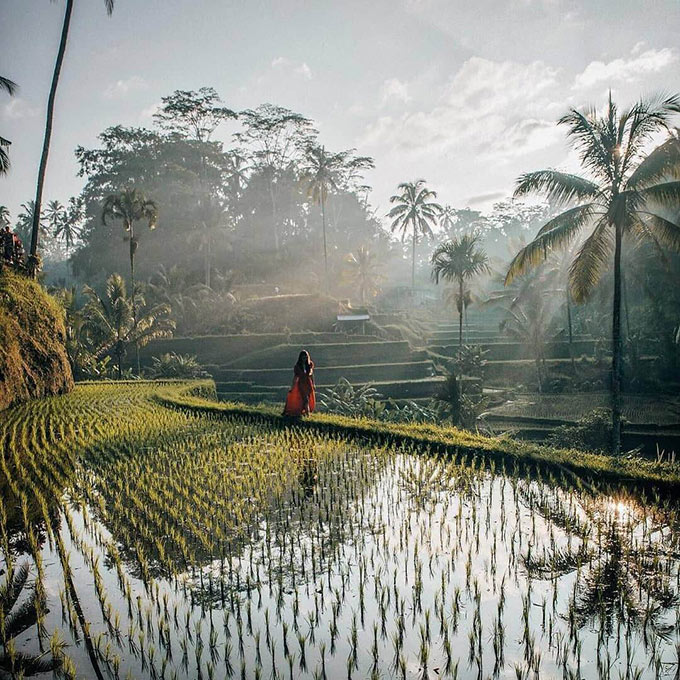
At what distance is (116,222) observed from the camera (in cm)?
4325

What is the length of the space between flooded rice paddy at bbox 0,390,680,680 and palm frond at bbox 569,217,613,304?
7.05 metres

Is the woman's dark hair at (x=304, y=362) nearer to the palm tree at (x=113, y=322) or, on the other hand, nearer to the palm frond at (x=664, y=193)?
the palm frond at (x=664, y=193)

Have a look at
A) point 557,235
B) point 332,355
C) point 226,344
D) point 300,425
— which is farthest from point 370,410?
point 226,344

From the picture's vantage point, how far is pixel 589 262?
42.4 feet

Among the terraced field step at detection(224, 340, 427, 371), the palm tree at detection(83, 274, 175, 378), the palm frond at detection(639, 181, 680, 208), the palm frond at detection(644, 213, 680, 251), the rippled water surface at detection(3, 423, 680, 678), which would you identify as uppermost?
the palm frond at detection(639, 181, 680, 208)

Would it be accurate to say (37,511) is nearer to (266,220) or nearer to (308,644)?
(308,644)

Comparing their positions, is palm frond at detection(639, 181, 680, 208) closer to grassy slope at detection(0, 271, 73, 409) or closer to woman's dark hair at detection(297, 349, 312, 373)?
woman's dark hair at detection(297, 349, 312, 373)

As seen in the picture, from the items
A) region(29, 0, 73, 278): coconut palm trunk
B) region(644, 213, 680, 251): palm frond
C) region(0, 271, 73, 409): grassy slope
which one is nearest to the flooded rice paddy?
region(0, 271, 73, 409): grassy slope

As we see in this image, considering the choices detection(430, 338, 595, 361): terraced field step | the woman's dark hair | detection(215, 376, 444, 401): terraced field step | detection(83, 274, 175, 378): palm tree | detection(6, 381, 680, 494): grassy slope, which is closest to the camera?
detection(6, 381, 680, 494): grassy slope

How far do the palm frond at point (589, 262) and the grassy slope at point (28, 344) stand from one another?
11551 millimetres

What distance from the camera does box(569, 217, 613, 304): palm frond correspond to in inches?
504

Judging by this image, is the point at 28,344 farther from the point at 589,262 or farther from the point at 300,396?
the point at 589,262

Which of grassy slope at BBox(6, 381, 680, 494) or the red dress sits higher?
the red dress

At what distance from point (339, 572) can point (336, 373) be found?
2156 cm
